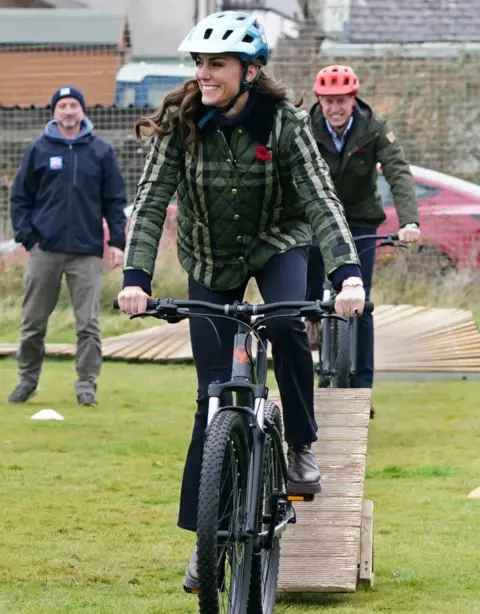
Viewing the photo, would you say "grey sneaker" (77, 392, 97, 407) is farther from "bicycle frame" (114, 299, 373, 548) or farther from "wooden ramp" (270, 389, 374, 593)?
"bicycle frame" (114, 299, 373, 548)

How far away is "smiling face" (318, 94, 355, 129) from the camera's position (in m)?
9.56

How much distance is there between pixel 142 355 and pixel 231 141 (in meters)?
9.05

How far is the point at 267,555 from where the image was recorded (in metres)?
Result: 5.60

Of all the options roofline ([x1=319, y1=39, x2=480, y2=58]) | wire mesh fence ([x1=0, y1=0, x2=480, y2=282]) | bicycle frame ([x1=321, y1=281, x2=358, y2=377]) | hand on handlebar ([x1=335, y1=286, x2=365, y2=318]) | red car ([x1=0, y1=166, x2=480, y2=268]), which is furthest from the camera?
roofline ([x1=319, y1=39, x2=480, y2=58])

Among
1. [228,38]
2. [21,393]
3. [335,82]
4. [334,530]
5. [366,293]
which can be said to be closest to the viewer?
[228,38]

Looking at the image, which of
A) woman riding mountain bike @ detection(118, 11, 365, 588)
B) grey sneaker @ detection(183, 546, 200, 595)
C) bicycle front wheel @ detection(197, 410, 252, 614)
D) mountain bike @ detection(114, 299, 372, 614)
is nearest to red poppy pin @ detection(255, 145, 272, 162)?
woman riding mountain bike @ detection(118, 11, 365, 588)

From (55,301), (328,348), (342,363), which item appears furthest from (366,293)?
(55,301)

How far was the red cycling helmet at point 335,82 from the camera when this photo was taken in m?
9.36

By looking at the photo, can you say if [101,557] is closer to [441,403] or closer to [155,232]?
[155,232]

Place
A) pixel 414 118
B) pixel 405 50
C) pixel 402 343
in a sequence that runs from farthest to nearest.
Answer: pixel 405 50 < pixel 414 118 < pixel 402 343

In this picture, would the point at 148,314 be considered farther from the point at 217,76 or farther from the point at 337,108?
the point at 337,108

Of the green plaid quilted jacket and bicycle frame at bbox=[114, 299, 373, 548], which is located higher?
the green plaid quilted jacket

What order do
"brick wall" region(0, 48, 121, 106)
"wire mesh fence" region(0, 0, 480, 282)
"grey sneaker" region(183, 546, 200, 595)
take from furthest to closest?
1. "brick wall" region(0, 48, 121, 106)
2. "wire mesh fence" region(0, 0, 480, 282)
3. "grey sneaker" region(183, 546, 200, 595)

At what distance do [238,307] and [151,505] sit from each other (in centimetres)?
288
